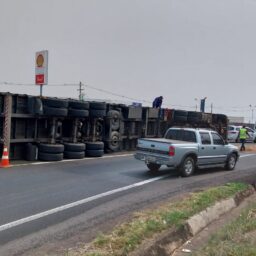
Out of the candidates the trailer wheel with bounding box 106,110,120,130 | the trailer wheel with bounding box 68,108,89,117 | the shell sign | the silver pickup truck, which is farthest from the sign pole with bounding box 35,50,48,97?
the silver pickup truck

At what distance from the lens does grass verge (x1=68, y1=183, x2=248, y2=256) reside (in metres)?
5.55

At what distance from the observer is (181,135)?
47.4 ft

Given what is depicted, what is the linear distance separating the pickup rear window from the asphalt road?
3.77 ft

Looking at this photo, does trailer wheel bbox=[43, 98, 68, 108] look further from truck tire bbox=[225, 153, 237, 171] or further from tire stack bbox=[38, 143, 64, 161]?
truck tire bbox=[225, 153, 237, 171]

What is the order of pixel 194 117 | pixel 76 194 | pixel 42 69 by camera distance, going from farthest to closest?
pixel 194 117
pixel 42 69
pixel 76 194

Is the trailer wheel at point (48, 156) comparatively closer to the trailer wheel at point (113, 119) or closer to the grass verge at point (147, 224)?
the trailer wheel at point (113, 119)

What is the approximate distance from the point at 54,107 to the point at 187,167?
5591 millimetres

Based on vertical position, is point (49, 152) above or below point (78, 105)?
below

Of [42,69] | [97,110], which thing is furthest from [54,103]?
[97,110]

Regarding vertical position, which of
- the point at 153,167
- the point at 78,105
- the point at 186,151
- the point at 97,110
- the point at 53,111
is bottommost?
the point at 153,167

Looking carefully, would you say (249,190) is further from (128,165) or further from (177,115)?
(177,115)

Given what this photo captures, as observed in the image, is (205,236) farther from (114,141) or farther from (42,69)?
(114,141)

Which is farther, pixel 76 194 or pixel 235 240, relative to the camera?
pixel 76 194

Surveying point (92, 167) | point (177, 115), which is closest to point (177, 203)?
point (92, 167)
